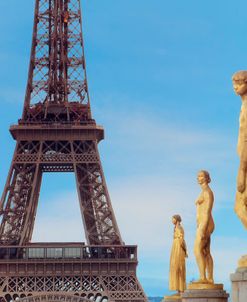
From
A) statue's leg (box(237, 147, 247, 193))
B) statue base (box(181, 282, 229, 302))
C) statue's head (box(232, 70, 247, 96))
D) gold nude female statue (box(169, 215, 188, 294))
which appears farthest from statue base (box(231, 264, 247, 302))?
gold nude female statue (box(169, 215, 188, 294))

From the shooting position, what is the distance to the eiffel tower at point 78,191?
6988cm

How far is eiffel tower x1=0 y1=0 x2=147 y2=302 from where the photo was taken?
69875 millimetres

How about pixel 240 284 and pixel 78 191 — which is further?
pixel 78 191

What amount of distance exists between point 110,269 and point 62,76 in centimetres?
1914

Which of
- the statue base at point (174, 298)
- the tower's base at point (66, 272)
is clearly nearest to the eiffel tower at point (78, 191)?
the tower's base at point (66, 272)

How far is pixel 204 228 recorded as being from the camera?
66.0ft

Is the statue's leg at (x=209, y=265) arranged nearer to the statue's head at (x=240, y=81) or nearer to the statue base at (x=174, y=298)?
the statue base at (x=174, y=298)

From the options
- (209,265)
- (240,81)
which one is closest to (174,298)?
(209,265)

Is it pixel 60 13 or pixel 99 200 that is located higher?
pixel 60 13

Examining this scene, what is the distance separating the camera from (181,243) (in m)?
26.2

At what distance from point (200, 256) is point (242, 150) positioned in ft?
22.3

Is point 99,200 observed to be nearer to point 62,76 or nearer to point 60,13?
point 62,76

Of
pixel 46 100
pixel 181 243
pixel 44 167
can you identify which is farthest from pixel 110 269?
pixel 181 243

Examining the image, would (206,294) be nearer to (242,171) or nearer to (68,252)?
(242,171)
